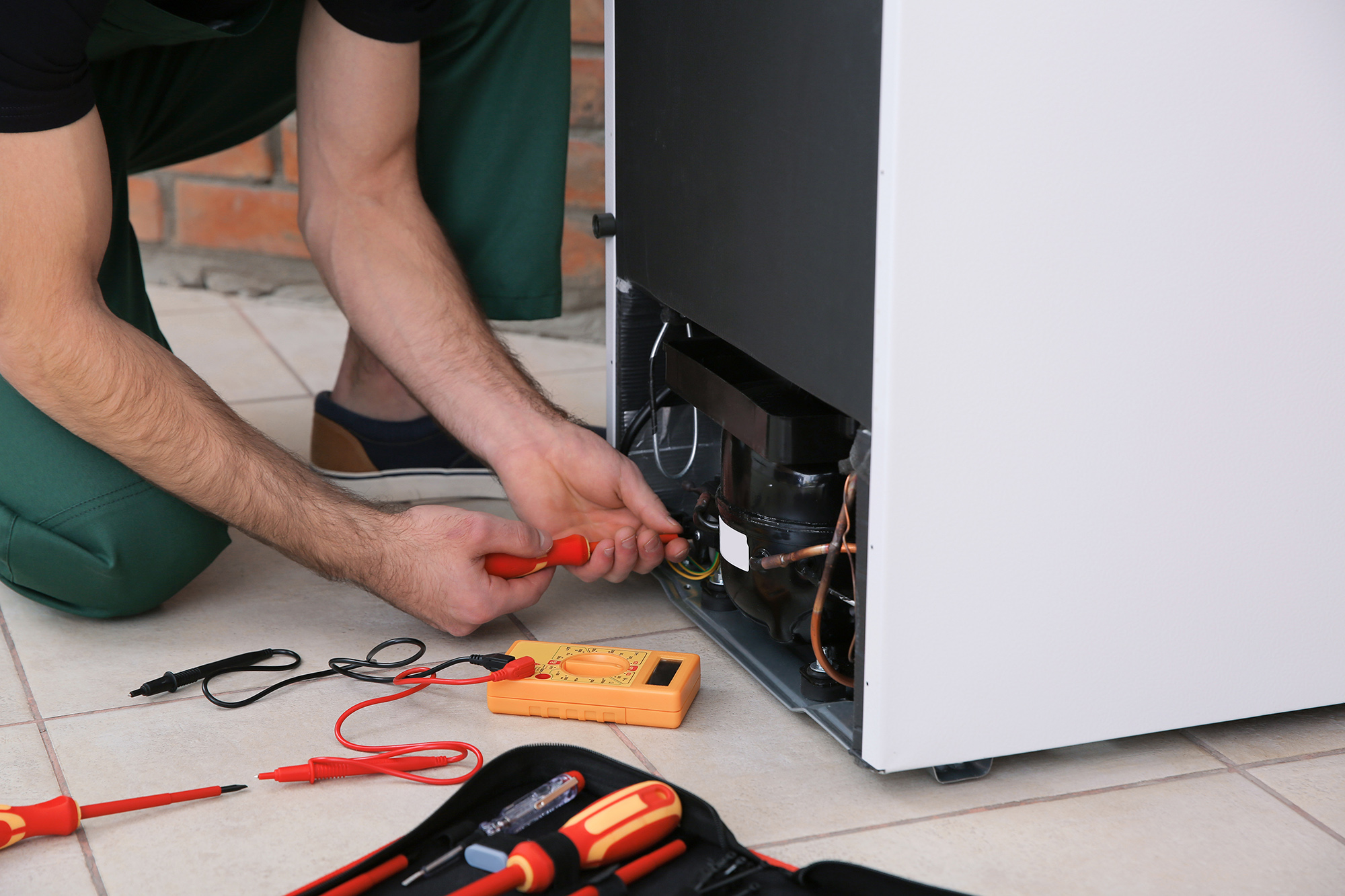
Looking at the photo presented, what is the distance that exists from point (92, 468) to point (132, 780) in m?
0.32

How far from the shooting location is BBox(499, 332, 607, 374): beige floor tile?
6.10 feet

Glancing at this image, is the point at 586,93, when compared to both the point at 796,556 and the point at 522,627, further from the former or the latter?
the point at 796,556

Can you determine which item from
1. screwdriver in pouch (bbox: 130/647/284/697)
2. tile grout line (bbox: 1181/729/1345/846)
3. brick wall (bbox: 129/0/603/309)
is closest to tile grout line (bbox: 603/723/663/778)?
screwdriver in pouch (bbox: 130/647/284/697)

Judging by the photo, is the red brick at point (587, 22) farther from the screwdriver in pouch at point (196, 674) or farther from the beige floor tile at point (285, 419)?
the screwdriver in pouch at point (196, 674)

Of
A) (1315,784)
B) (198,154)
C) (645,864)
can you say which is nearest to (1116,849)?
(1315,784)

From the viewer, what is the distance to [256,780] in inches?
32.4

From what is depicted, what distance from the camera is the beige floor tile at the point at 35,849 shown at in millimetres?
721

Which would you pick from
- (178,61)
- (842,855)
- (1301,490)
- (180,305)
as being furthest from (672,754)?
(180,305)

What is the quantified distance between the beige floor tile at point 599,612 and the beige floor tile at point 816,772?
5.7 inches

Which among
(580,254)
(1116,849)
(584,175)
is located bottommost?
(1116,849)

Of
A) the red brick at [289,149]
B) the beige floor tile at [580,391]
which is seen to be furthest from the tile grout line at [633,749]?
the red brick at [289,149]

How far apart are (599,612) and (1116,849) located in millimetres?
481

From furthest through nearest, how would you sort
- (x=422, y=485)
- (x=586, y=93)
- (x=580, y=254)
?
1. (x=580, y=254)
2. (x=586, y=93)
3. (x=422, y=485)

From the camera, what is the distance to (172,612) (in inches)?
42.6
